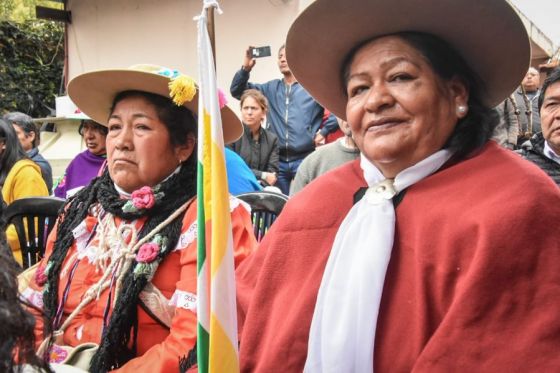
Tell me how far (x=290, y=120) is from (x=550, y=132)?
9.77 ft

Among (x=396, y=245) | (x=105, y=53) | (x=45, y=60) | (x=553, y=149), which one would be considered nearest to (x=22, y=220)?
(x=396, y=245)

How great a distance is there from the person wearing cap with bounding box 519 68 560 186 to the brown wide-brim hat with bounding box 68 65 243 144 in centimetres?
176

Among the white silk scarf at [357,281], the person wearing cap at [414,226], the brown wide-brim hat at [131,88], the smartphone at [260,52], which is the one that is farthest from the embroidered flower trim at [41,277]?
the smartphone at [260,52]

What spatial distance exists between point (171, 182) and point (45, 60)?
13.0m

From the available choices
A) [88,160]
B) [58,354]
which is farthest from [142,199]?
[88,160]

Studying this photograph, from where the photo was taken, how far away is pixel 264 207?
287 cm

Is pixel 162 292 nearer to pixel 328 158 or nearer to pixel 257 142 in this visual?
pixel 328 158

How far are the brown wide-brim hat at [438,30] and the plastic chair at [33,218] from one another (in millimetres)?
1881

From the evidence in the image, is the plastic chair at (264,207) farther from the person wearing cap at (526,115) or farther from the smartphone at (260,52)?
the person wearing cap at (526,115)

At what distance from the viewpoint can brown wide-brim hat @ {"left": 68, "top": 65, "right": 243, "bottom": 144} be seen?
7.16ft

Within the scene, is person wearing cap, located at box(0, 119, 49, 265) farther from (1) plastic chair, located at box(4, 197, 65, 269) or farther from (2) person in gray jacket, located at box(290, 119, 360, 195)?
→ (2) person in gray jacket, located at box(290, 119, 360, 195)

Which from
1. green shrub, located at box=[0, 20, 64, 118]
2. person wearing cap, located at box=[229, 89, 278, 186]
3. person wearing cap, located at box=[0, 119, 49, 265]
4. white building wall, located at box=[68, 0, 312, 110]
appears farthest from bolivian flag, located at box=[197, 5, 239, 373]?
green shrub, located at box=[0, 20, 64, 118]

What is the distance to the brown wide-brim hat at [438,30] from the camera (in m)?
1.70

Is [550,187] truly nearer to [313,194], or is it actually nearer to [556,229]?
[556,229]
